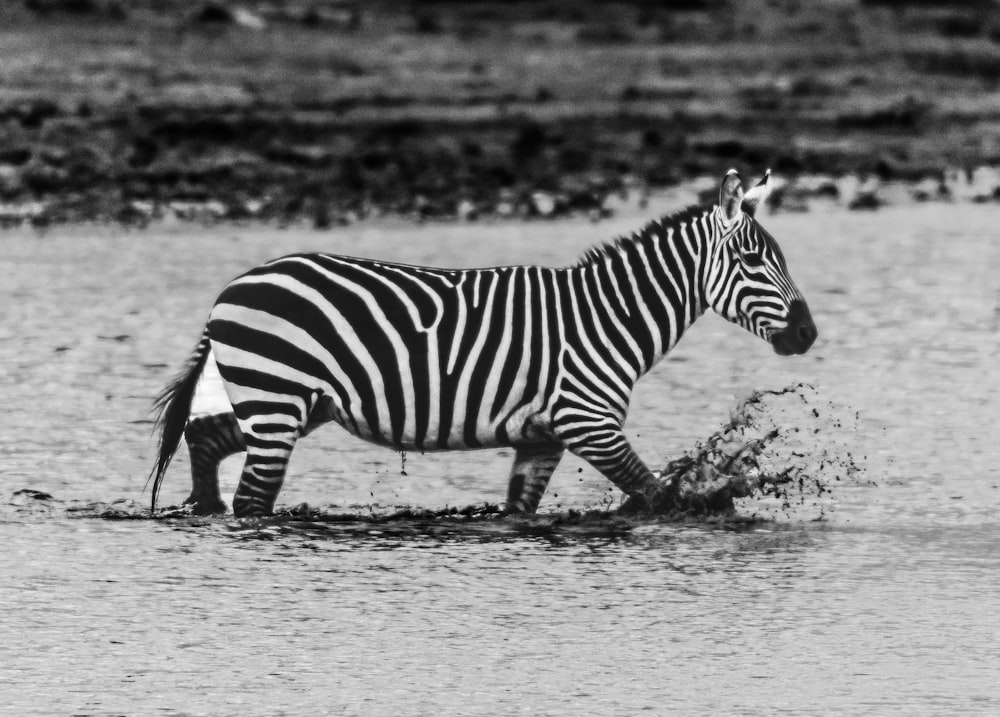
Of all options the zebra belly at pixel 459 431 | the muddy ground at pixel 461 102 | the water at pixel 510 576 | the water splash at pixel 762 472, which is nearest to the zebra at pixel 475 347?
the zebra belly at pixel 459 431

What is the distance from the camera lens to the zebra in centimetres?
862

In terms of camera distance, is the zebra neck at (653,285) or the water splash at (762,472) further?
the water splash at (762,472)

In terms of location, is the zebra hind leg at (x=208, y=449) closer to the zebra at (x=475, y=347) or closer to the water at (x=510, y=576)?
the zebra at (x=475, y=347)

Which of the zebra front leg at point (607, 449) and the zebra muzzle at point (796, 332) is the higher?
the zebra muzzle at point (796, 332)

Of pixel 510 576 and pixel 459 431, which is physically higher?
pixel 459 431

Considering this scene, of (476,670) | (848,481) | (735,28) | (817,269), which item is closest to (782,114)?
(735,28)

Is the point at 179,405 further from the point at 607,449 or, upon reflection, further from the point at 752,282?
the point at 752,282

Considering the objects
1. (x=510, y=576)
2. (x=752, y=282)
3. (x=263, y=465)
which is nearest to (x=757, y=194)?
(x=752, y=282)

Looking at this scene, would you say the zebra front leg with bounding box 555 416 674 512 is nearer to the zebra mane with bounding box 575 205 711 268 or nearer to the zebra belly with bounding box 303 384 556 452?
the zebra belly with bounding box 303 384 556 452

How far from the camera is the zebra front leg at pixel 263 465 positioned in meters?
8.56

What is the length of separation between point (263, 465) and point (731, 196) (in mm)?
2406

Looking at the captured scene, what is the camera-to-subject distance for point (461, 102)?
32.0 metres

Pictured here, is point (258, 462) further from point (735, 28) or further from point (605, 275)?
point (735, 28)

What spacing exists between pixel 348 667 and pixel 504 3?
33369 mm
